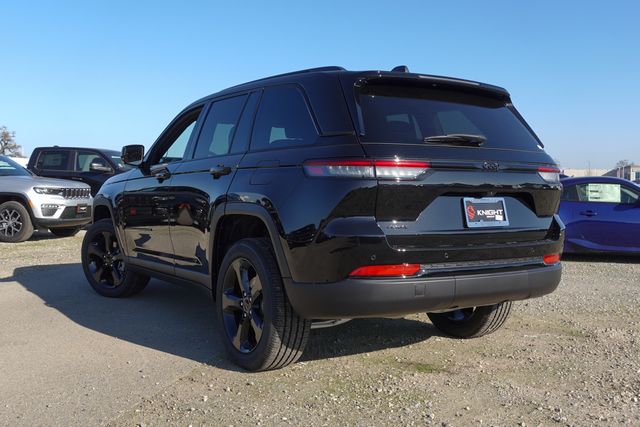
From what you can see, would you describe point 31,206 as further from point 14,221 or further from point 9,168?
point 9,168

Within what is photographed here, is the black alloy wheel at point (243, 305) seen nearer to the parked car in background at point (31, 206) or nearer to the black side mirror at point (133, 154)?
the black side mirror at point (133, 154)

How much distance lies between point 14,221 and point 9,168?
4.54 feet

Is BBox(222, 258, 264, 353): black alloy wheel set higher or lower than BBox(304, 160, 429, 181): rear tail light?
lower

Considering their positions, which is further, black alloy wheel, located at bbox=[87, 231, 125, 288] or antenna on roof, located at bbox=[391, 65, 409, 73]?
black alloy wheel, located at bbox=[87, 231, 125, 288]

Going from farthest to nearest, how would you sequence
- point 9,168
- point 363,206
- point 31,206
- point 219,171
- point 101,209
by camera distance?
point 9,168 < point 31,206 < point 101,209 < point 219,171 < point 363,206

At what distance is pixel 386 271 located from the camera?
A: 324 centimetres

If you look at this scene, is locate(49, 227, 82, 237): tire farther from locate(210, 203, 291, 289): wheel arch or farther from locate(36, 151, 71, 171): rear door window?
locate(210, 203, 291, 289): wheel arch

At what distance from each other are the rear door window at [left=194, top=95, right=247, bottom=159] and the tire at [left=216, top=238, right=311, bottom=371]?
0.92m

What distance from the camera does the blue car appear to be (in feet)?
29.4

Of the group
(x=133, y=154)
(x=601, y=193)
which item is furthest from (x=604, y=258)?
(x=133, y=154)

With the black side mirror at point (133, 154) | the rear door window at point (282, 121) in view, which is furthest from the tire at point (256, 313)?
the black side mirror at point (133, 154)

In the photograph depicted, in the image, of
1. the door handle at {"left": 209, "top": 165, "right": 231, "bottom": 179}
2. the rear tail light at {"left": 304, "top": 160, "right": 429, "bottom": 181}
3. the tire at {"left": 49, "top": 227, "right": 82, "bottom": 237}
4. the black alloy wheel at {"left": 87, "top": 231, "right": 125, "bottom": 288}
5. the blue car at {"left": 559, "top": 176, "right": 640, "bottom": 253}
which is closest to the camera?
the rear tail light at {"left": 304, "top": 160, "right": 429, "bottom": 181}

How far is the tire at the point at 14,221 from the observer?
11.5 metres

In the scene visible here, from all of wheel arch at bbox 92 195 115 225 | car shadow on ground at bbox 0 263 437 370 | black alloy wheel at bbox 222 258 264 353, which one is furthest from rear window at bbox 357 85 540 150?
wheel arch at bbox 92 195 115 225
